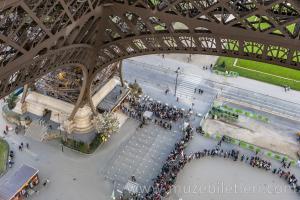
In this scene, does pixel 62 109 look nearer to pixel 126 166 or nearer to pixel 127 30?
pixel 126 166

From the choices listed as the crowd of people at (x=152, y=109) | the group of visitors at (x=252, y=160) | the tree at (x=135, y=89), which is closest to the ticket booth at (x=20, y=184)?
the crowd of people at (x=152, y=109)

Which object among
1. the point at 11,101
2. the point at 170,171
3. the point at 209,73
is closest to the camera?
the point at 170,171

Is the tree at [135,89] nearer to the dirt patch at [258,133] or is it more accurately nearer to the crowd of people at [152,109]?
the crowd of people at [152,109]

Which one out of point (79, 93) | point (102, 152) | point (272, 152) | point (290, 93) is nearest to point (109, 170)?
point (102, 152)

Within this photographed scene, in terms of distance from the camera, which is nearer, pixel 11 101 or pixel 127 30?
pixel 127 30

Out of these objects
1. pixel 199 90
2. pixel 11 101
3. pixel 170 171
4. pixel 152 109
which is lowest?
pixel 170 171

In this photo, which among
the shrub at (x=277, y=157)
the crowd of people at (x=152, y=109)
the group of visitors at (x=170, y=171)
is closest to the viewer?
the group of visitors at (x=170, y=171)

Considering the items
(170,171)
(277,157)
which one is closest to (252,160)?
(277,157)
